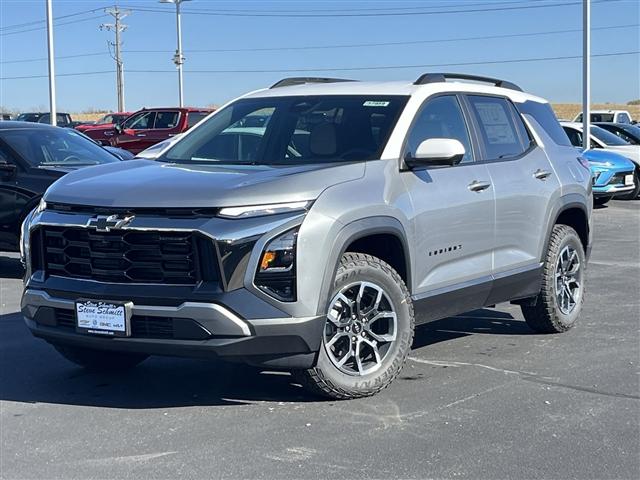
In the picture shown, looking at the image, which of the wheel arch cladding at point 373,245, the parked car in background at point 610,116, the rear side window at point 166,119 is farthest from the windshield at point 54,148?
the parked car in background at point 610,116

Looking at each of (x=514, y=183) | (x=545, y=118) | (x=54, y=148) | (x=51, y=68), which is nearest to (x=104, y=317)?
(x=514, y=183)

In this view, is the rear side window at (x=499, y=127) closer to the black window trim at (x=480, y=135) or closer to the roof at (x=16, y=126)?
the black window trim at (x=480, y=135)

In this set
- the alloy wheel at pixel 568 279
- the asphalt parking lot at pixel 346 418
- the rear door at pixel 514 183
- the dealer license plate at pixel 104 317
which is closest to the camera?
the asphalt parking lot at pixel 346 418

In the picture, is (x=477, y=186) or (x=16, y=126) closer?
(x=477, y=186)

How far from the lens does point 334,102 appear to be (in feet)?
19.7

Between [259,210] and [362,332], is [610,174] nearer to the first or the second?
[362,332]

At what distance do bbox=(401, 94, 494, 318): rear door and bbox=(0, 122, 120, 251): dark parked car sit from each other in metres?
5.24

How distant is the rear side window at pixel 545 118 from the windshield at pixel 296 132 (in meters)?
1.69

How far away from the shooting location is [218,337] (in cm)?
455

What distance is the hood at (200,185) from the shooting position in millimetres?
4605

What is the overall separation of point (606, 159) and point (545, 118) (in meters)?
11.7

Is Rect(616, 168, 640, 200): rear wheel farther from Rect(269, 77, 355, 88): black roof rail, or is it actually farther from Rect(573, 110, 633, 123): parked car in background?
Rect(269, 77, 355, 88): black roof rail

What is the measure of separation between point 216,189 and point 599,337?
3.72m

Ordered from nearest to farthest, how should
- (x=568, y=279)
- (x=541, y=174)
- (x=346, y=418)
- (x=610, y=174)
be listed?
(x=346, y=418), (x=541, y=174), (x=568, y=279), (x=610, y=174)
